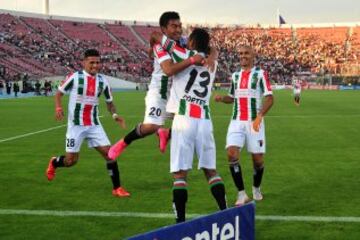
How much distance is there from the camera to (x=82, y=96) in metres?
7.18

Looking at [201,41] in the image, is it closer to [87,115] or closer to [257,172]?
[257,172]

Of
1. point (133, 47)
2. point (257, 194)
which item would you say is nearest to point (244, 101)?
point (257, 194)

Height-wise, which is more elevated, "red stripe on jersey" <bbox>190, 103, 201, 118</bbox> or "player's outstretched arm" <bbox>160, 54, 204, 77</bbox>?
"player's outstretched arm" <bbox>160, 54, 204, 77</bbox>

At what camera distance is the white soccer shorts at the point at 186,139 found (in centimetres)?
482

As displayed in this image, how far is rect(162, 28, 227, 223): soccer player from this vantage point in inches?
190

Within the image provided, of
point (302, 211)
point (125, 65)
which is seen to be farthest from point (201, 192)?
point (125, 65)

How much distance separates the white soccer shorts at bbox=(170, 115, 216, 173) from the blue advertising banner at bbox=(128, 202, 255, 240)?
4.59 feet

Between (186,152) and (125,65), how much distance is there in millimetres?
65227

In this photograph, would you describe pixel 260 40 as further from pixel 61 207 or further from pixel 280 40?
pixel 61 207

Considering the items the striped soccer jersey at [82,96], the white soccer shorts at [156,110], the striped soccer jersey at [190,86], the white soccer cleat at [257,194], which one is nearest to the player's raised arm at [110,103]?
the striped soccer jersey at [82,96]

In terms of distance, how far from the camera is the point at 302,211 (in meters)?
6.09

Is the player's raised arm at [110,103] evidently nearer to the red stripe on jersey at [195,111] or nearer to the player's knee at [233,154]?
the player's knee at [233,154]

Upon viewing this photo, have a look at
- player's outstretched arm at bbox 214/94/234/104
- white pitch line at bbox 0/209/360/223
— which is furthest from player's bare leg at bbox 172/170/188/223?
player's outstretched arm at bbox 214/94/234/104

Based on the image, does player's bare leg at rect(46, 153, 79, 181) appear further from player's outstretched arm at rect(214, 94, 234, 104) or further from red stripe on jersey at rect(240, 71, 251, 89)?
red stripe on jersey at rect(240, 71, 251, 89)
